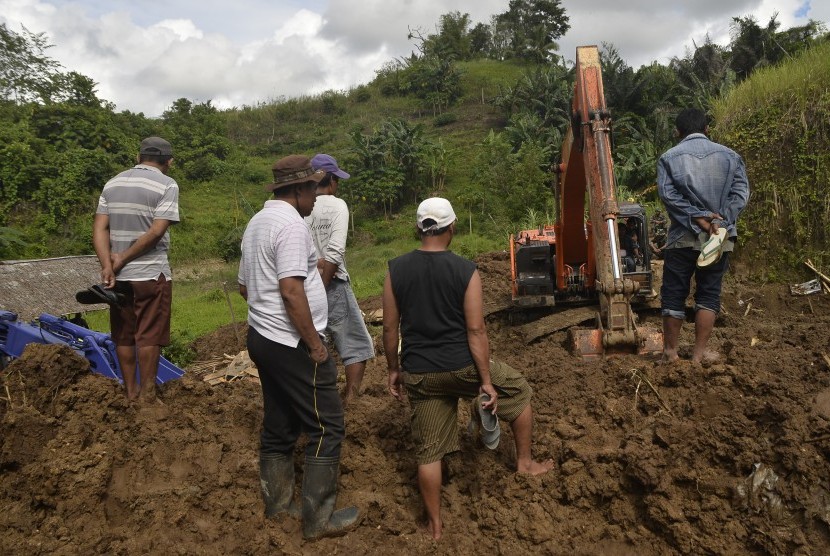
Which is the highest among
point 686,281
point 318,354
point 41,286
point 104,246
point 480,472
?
point 104,246

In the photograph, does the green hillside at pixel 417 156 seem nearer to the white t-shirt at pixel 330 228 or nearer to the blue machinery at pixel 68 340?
the blue machinery at pixel 68 340

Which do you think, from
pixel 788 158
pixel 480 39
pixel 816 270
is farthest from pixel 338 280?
pixel 480 39

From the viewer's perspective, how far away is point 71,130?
2219cm

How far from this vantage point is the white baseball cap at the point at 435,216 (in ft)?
11.0

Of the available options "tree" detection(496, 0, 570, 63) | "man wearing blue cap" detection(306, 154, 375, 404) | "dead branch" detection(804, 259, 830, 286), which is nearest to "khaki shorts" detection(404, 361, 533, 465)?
"man wearing blue cap" detection(306, 154, 375, 404)

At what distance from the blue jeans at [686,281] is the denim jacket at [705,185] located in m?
0.18

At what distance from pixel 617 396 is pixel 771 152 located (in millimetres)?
6537

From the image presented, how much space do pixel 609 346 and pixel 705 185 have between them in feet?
4.60

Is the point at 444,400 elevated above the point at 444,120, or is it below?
below

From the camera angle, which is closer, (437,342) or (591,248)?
(437,342)

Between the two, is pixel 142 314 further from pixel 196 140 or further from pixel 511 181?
pixel 196 140

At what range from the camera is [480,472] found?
391 cm

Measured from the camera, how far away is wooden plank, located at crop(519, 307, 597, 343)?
7305mm

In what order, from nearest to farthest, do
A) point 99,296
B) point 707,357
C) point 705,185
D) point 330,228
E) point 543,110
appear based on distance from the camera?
point 99,296 → point 705,185 → point 707,357 → point 330,228 → point 543,110
